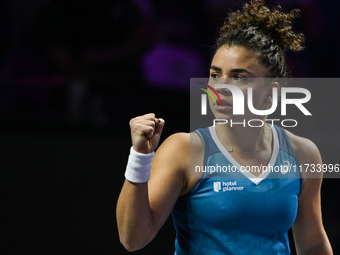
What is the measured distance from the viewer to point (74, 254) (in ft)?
6.32

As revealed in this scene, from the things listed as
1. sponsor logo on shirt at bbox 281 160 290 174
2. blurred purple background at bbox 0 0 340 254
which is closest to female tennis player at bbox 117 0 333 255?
sponsor logo on shirt at bbox 281 160 290 174

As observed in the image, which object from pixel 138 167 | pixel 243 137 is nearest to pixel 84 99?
pixel 243 137

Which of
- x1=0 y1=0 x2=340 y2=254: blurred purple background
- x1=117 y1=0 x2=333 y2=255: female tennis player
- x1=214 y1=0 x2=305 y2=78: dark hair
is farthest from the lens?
x1=0 y1=0 x2=340 y2=254: blurred purple background

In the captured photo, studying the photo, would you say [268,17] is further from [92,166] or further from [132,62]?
[92,166]

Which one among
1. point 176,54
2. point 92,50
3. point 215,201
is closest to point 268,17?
point 215,201

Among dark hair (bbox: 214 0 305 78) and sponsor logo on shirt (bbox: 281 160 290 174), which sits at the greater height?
dark hair (bbox: 214 0 305 78)

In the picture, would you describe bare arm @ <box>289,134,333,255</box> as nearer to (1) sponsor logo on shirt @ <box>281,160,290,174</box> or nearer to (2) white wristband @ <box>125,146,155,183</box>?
(1) sponsor logo on shirt @ <box>281,160,290,174</box>

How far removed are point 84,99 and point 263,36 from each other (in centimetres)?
115

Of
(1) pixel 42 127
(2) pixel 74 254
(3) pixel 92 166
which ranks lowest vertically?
(2) pixel 74 254

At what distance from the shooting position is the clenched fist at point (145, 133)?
0.95 m

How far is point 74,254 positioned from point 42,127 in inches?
27.9

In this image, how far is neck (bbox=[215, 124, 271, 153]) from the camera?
4.18 ft

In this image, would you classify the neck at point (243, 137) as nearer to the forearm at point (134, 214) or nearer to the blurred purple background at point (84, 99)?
the forearm at point (134, 214)

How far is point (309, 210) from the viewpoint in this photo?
134 centimetres
